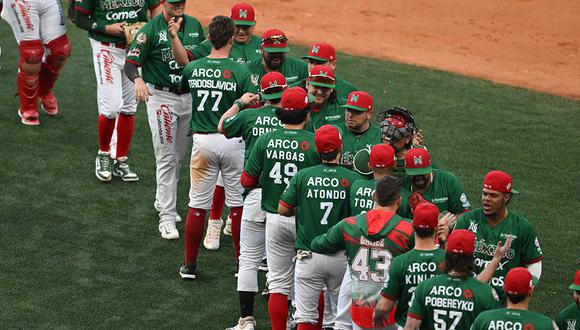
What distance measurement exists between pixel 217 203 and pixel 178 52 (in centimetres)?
143

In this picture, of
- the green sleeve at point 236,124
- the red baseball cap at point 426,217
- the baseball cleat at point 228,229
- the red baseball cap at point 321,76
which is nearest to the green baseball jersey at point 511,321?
the red baseball cap at point 426,217

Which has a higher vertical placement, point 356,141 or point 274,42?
point 274,42

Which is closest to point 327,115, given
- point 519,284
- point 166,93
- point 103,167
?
point 166,93

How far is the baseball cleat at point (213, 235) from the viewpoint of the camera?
32.8ft

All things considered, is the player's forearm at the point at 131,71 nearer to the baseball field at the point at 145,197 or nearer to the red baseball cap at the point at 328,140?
the baseball field at the point at 145,197

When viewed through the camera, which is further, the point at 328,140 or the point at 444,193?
the point at 444,193

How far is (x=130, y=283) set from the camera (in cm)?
923

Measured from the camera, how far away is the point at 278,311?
8055 millimetres

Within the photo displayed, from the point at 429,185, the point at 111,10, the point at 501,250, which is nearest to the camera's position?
the point at 501,250

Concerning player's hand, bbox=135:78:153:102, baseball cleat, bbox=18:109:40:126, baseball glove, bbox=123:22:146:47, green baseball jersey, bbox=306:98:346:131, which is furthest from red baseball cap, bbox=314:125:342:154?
baseball cleat, bbox=18:109:40:126

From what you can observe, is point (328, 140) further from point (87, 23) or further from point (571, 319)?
point (87, 23)

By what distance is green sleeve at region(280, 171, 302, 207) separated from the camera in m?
7.57

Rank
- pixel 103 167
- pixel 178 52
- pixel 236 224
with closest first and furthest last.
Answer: pixel 236 224 < pixel 178 52 < pixel 103 167

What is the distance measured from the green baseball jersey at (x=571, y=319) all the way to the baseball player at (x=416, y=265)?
1.70 ft
